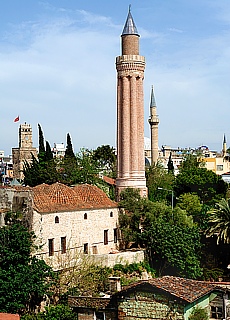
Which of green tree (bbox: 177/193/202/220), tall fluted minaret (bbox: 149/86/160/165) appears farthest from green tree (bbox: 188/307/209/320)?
tall fluted minaret (bbox: 149/86/160/165)

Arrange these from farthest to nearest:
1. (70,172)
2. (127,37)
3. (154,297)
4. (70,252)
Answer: (70,172), (127,37), (70,252), (154,297)

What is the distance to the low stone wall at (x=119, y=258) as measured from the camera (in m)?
34.5

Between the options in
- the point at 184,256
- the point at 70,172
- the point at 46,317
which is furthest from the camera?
the point at 70,172

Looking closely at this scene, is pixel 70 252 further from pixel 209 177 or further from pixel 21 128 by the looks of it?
pixel 21 128

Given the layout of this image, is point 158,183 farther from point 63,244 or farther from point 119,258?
point 63,244

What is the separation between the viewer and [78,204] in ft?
116

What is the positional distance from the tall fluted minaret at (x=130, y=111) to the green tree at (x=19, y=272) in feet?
53.3

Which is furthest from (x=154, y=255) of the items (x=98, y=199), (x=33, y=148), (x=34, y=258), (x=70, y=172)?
(x=33, y=148)

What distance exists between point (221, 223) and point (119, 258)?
7522mm

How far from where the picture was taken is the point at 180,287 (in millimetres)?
23047

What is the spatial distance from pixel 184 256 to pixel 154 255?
7.27 ft

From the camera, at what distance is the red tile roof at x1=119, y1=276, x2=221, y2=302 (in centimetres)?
2205

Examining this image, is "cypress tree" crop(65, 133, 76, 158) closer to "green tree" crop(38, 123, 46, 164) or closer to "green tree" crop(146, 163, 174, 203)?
"green tree" crop(38, 123, 46, 164)

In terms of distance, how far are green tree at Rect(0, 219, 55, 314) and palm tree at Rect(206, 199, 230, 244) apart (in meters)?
12.5
